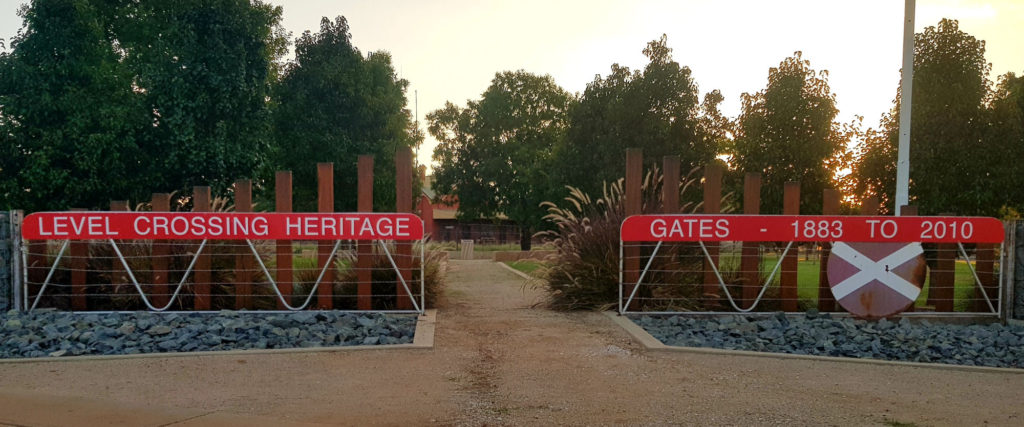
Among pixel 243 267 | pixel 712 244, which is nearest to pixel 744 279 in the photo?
pixel 712 244

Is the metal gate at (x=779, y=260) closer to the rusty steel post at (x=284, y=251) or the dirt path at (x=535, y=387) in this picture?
the dirt path at (x=535, y=387)

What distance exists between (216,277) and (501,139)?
40921 millimetres

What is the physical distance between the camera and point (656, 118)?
31.0 m

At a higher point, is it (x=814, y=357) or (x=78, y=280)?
(x=78, y=280)

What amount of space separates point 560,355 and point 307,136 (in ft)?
94.6

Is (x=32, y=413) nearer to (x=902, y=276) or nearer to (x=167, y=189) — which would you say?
(x=902, y=276)

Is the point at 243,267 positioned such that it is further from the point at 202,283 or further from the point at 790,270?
the point at 790,270

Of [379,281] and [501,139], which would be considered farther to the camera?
[501,139]

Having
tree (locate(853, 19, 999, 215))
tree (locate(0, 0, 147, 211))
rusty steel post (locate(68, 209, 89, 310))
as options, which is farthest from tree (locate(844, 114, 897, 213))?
tree (locate(0, 0, 147, 211))

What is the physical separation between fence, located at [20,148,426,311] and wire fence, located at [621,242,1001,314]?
120 inches

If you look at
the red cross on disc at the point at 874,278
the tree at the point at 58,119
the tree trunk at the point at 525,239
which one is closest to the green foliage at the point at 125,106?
the tree at the point at 58,119

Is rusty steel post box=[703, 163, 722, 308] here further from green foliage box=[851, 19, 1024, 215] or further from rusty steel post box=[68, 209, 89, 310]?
green foliage box=[851, 19, 1024, 215]

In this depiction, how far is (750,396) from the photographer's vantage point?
628 cm

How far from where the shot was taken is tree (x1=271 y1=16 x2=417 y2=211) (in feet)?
114
